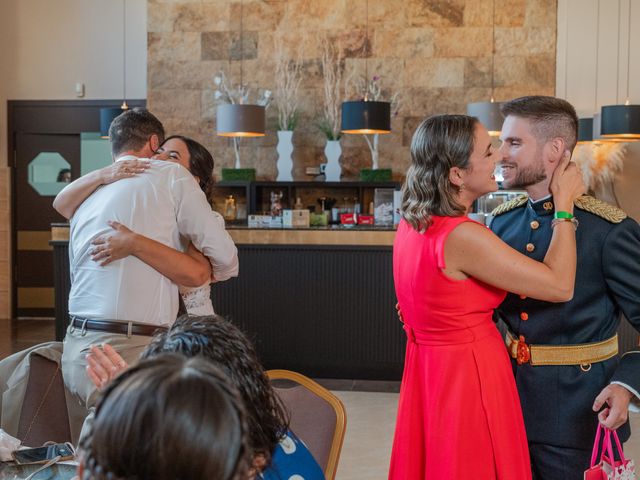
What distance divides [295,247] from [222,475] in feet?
17.5

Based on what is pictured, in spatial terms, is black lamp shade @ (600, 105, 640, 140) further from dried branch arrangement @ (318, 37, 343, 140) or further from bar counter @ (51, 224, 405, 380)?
bar counter @ (51, 224, 405, 380)

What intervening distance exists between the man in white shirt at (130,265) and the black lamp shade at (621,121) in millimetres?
6851

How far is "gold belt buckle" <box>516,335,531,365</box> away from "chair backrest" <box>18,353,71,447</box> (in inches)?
60.2

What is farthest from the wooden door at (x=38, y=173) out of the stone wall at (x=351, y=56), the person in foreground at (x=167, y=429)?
the person in foreground at (x=167, y=429)

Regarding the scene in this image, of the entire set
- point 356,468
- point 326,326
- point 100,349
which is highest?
point 100,349

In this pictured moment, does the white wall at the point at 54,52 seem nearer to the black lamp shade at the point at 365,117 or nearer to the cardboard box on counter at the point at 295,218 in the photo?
the black lamp shade at the point at 365,117

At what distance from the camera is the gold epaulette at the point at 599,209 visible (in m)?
2.07

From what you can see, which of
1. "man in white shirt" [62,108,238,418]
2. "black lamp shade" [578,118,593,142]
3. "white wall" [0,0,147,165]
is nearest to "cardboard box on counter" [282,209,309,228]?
"man in white shirt" [62,108,238,418]

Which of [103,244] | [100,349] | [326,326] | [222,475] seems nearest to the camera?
[222,475]

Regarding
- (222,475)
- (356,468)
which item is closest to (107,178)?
(222,475)

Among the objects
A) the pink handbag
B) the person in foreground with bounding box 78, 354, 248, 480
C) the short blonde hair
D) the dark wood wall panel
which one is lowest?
the dark wood wall panel

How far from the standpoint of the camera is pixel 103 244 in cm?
258

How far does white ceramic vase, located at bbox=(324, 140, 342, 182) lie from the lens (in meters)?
10.1

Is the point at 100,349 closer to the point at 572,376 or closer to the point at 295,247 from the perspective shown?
the point at 572,376
